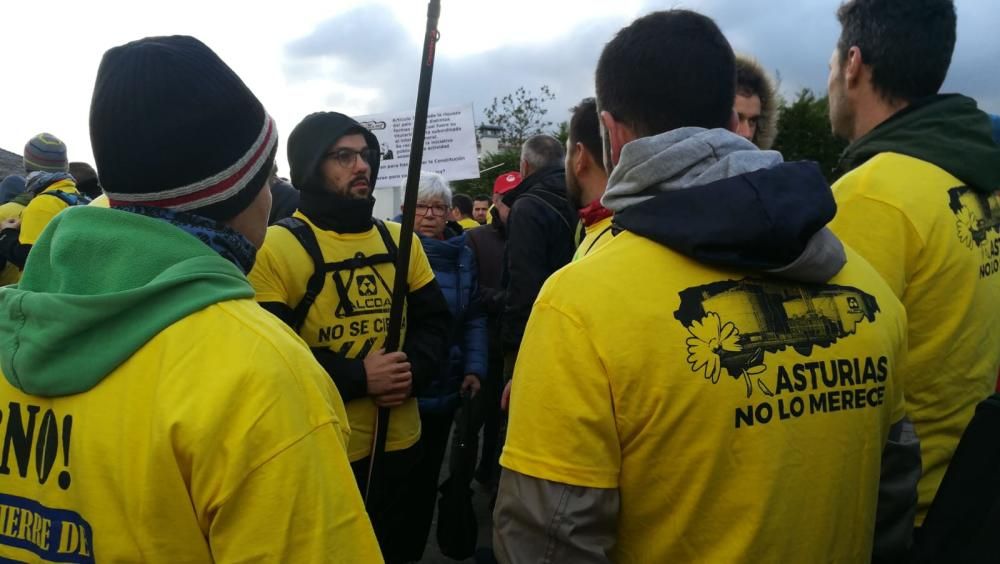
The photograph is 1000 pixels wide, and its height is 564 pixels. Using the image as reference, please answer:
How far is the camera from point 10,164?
10.2 m

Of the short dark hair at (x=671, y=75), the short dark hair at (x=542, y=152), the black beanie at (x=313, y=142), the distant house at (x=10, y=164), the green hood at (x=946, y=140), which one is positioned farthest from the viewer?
the distant house at (x=10, y=164)

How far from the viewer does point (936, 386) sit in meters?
1.95

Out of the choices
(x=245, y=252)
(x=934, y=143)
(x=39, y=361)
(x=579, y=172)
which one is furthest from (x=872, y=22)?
(x=39, y=361)

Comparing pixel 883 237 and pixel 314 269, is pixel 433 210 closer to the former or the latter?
pixel 314 269

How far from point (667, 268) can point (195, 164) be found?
855mm

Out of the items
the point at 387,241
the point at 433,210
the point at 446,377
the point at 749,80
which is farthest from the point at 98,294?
the point at 433,210

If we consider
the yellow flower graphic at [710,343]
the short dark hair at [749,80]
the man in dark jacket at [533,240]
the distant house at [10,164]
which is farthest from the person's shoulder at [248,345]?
the distant house at [10,164]

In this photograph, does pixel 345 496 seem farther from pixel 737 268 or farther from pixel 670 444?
pixel 737 268

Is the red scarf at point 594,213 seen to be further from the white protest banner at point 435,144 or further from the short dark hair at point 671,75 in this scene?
the white protest banner at point 435,144

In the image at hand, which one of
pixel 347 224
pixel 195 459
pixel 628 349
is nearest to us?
pixel 195 459

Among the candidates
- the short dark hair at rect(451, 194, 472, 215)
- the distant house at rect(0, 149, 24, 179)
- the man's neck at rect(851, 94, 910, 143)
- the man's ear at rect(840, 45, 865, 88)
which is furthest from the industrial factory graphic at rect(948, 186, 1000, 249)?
the distant house at rect(0, 149, 24, 179)

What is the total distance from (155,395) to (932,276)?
6.11 ft

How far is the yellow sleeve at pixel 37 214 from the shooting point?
175 inches

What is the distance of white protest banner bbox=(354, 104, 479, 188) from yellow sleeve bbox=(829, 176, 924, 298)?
4143 millimetres
